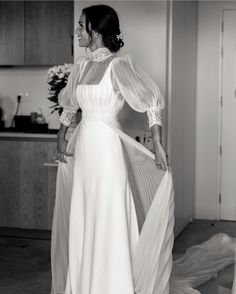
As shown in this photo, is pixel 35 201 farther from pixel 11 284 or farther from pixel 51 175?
pixel 11 284

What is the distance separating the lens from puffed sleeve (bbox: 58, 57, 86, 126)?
337cm

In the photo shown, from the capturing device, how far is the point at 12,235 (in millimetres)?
5402

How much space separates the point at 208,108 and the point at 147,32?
4.98ft

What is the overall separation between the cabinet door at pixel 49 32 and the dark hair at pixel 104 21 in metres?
2.31

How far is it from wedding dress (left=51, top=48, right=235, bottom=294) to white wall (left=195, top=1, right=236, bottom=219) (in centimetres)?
281

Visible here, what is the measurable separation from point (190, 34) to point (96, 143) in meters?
2.79

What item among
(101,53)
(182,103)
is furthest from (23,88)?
(101,53)

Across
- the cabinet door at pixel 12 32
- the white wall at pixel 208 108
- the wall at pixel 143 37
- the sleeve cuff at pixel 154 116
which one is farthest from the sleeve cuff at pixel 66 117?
the white wall at pixel 208 108

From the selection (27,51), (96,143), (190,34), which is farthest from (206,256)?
(27,51)

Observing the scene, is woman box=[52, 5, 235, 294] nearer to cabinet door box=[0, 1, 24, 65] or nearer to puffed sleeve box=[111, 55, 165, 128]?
puffed sleeve box=[111, 55, 165, 128]

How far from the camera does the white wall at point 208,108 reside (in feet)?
19.5

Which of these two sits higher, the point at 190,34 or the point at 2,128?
the point at 190,34

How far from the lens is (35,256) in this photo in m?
4.71

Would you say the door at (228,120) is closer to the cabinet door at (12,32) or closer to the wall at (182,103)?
the wall at (182,103)
